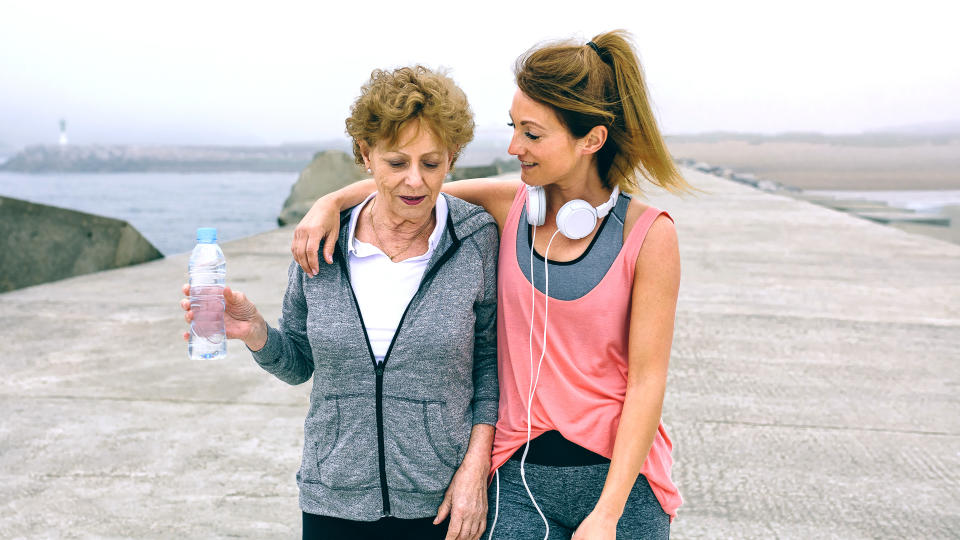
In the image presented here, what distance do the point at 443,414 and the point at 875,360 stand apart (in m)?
4.79

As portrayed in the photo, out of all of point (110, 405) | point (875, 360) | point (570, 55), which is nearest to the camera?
point (570, 55)

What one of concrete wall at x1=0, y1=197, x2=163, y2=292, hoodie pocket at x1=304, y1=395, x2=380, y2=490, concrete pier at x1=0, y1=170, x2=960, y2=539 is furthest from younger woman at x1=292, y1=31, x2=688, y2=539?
concrete wall at x1=0, y1=197, x2=163, y2=292

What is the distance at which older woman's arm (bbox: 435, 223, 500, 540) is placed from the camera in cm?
211

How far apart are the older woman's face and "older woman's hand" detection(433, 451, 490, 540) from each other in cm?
65

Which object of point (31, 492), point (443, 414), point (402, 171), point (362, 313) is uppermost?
point (402, 171)

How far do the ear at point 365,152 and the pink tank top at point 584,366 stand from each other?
0.48m

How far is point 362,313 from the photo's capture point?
2.16 metres

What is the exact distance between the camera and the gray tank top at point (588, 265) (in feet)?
6.73

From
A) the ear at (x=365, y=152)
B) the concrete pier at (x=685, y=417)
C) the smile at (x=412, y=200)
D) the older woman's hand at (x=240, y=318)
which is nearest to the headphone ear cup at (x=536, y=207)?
the smile at (x=412, y=200)

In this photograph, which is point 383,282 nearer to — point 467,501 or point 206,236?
point 206,236

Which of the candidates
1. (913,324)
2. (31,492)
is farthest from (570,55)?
(913,324)

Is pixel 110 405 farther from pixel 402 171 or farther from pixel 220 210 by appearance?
pixel 220 210

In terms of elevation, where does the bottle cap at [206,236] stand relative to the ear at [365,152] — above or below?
below

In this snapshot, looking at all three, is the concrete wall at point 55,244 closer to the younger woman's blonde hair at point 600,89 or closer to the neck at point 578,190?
the neck at point 578,190
